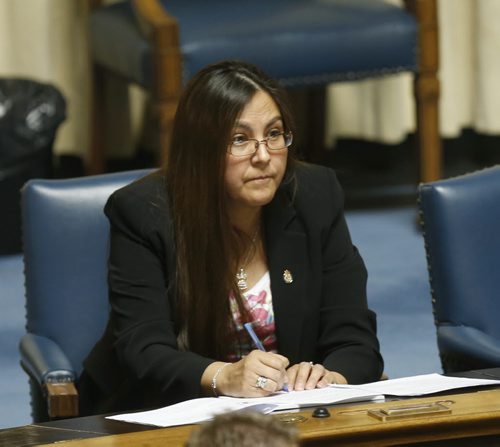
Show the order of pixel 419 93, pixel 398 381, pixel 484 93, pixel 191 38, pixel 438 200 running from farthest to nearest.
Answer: pixel 484 93, pixel 419 93, pixel 191 38, pixel 438 200, pixel 398 381

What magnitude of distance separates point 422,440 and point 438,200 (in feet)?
2.92

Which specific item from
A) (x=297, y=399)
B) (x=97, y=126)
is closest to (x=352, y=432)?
(x=297, y=399)

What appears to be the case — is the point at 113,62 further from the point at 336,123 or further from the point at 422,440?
the point at 422,440

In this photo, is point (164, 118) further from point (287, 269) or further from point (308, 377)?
point (308, 377)

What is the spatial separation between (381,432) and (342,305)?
0.74 meters

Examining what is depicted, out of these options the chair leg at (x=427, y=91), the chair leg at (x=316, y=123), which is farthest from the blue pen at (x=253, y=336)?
the chair leg at (x=316, y=123)

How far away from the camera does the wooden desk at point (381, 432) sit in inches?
66.2

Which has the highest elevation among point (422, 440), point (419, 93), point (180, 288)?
point (419, 93)

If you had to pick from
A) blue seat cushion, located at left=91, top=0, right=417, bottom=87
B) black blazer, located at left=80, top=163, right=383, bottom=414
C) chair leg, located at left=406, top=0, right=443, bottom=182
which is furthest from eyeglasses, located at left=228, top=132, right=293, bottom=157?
chair leg, located at left=406, top=0, right=443, bottom=182

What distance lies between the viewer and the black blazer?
2.28 metres

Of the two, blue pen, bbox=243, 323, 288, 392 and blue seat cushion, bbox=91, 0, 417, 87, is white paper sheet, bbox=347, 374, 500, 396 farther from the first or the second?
blue seat cushion, bbox=91, 0, 417, 87

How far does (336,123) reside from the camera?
224 inches

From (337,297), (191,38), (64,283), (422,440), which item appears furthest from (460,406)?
(191,38)

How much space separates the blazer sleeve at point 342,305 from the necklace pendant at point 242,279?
0.15 meters
